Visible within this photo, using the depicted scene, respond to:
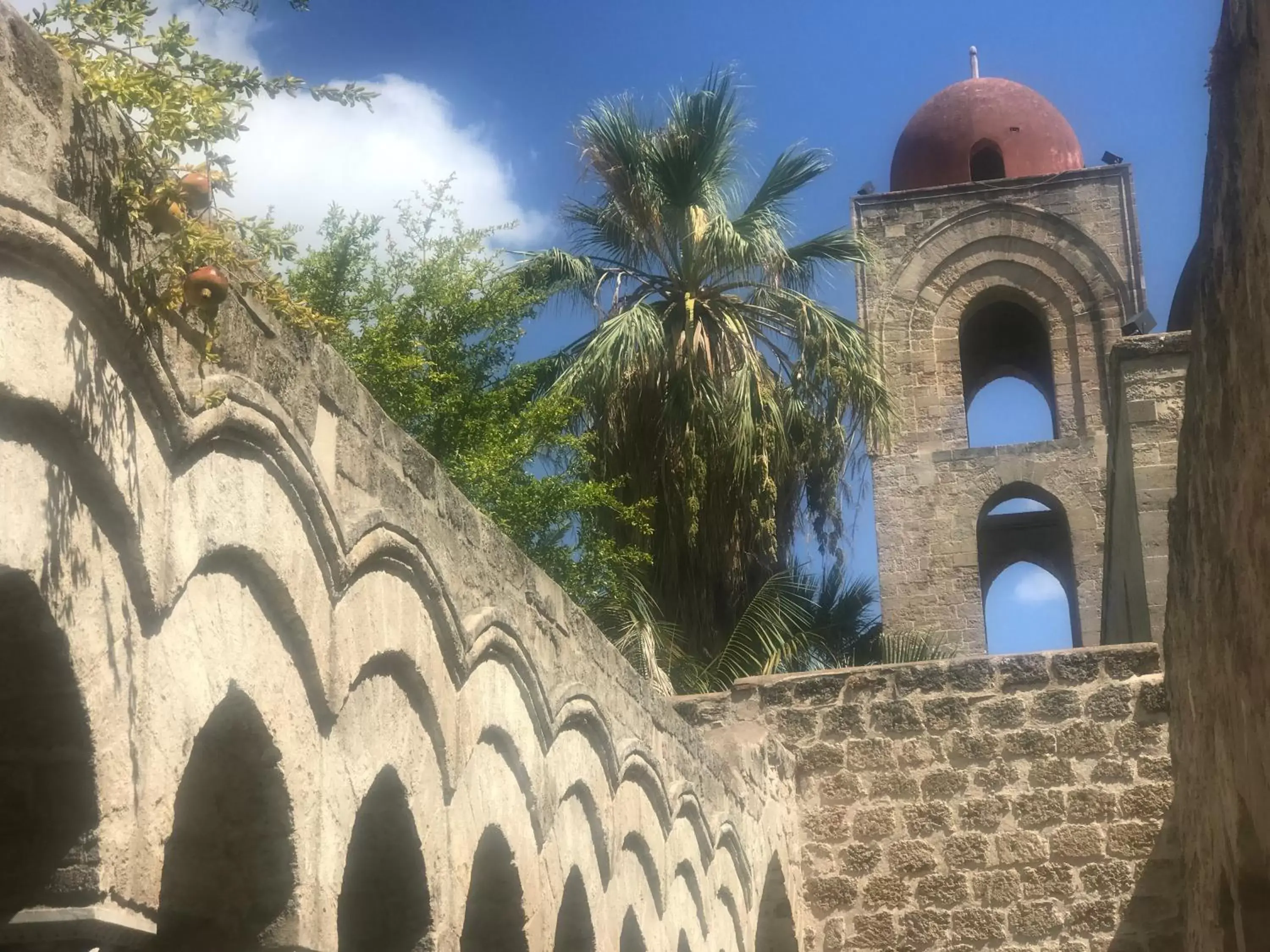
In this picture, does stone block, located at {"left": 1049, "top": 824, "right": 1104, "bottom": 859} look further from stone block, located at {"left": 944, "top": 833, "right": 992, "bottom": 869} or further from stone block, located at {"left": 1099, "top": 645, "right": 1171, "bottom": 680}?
stone block, located at {"left": 1099, "top": 645, "right": 1171, "bottom": 680}

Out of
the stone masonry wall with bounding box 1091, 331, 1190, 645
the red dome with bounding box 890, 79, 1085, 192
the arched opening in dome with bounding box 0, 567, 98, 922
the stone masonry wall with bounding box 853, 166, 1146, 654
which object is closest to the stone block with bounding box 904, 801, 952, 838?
the stone masonry wall with bounding box 1091, 331, 1190, 645

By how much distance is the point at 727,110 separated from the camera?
12.7 m

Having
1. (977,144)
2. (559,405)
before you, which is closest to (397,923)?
(559,405)

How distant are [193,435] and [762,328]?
35.0 feet

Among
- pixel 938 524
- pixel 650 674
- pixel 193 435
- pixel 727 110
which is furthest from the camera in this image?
pixel 938 524

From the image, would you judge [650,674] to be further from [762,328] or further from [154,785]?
[154,785]

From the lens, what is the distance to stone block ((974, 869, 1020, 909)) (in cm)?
762

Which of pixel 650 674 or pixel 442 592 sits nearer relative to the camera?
pixel 442 592

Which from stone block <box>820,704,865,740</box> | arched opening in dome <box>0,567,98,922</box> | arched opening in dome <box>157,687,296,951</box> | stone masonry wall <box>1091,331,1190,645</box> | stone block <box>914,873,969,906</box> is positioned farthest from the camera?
stone masonry wall <box>1091,331,1190,645</box>

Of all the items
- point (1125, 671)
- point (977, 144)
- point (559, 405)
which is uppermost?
point (977, 144)

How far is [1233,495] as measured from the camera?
331cm

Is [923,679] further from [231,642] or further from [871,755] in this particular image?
[231,642]

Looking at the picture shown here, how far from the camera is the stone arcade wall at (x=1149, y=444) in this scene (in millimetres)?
8680

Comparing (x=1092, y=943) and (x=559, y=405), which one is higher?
(x=559, y=405)
